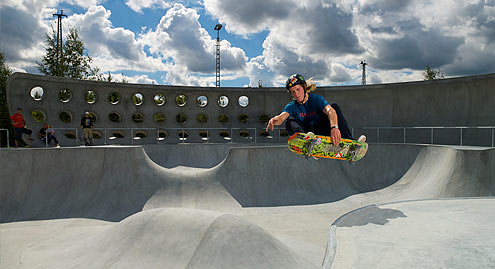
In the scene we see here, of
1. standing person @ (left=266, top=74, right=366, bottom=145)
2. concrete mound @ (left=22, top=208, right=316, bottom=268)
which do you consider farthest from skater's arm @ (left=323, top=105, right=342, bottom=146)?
concrete mound @ (left=22, top=208, right=316, bottom=268)

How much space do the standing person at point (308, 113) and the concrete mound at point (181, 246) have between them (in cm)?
298

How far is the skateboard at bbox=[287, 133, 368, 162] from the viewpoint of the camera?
7074 millimetres

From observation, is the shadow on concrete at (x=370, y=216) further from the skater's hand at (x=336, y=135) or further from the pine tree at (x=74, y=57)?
the pine tree at (x=74, y=57)

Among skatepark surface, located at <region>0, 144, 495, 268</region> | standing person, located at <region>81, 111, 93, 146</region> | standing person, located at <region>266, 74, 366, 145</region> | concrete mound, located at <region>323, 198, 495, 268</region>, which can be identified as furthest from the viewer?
standing person, located at <region>81, 111, 93, 146</region>

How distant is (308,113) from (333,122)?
2.38 ft

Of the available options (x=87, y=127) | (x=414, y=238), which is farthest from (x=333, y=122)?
(x=87, y=127)

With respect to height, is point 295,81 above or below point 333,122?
above

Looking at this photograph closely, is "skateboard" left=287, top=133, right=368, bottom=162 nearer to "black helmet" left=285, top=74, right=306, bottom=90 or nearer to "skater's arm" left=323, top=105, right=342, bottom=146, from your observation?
"skater's arm" left=323, top=105, right=342, bottom=146

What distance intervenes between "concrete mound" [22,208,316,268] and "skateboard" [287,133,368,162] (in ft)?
7.72

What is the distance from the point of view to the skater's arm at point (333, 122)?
710cm

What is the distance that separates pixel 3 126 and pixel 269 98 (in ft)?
125

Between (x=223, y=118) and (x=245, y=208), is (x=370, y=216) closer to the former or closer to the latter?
(x=245, y=208)

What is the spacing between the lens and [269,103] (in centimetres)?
2300

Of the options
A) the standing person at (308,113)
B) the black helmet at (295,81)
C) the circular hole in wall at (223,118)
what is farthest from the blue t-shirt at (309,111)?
the circular hole in wall at (223,118)
